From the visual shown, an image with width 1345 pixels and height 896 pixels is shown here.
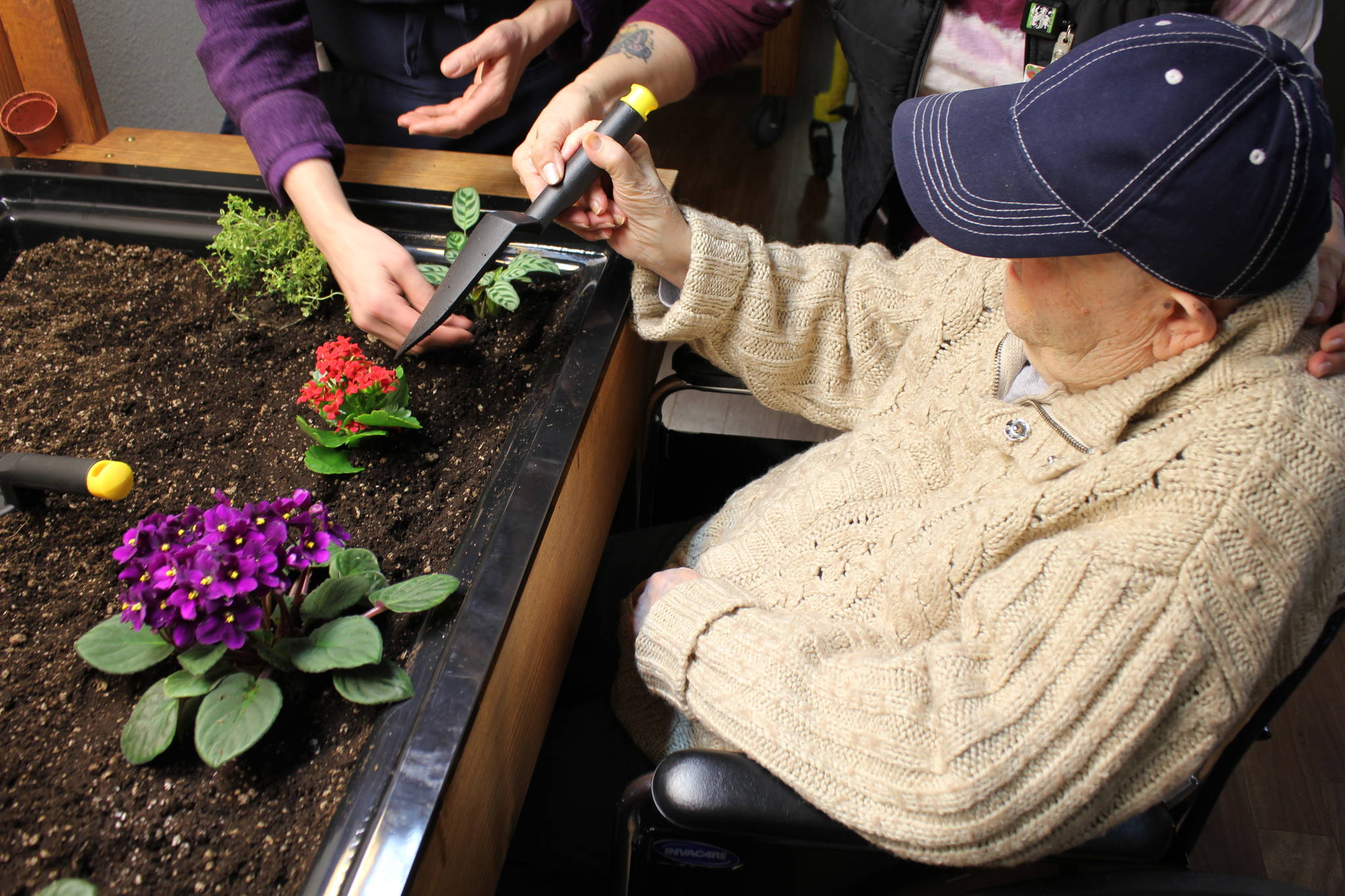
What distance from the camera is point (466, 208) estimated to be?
124cm

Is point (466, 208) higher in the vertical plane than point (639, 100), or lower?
lower

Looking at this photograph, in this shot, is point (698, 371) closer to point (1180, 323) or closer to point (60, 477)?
point (1180, 323)

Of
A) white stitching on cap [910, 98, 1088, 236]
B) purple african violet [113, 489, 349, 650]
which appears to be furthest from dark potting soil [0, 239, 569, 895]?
white stitching on cap [910, 98, 1088, 236]

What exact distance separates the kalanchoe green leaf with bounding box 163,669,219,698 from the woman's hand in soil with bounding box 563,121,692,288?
72 centimetres

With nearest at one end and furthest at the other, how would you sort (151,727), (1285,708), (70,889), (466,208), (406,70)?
(70,889)
(151,727)
(466,208)
(406,70)
(1285,708)

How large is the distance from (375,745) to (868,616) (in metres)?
0.53

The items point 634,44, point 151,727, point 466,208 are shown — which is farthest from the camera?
point 634,44

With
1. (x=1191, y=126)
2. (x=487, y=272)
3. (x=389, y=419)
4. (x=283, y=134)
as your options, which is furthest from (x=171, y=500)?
(x=1191, y=126)

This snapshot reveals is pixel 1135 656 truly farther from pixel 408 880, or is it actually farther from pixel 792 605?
pixel 408 880

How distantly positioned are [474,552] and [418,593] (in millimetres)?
101

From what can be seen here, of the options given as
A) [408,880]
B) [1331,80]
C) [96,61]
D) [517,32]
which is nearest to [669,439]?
[517,32]

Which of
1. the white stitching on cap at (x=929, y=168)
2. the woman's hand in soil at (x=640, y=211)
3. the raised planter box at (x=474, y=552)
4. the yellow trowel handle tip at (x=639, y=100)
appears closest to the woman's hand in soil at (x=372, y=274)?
the raised planter box at (x=474, y=552)

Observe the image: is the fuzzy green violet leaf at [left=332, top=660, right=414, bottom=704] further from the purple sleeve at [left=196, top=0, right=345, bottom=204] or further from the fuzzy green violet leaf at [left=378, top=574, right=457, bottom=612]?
the purple sleeve at [left=196, top=0, right=345, bottom=204]

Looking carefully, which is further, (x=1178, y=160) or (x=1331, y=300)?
(x=1331, y=300)
